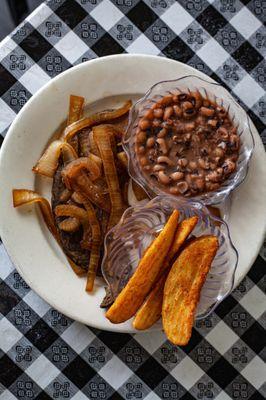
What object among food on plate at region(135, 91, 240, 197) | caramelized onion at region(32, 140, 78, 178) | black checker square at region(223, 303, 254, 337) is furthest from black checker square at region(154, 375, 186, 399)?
caramelized onion at region(32, 140, 78, 178)

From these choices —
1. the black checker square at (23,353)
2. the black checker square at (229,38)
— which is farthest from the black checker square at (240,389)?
the black checker square at (229,38)

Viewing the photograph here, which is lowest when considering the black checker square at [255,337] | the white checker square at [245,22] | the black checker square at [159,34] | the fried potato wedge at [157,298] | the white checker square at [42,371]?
the white checker square at [42,371]

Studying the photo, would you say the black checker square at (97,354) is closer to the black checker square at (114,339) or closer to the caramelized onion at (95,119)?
the black checker square at (114,339)

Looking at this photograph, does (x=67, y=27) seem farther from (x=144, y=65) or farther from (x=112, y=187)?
(x=112, y=187)

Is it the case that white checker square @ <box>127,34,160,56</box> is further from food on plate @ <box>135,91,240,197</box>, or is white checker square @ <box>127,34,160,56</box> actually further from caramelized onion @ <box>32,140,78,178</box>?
caramelized onion @ <box>32,140,78,178</box>

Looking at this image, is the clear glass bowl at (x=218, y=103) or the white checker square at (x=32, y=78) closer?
the clear glass bowl at (x=218, y=103)

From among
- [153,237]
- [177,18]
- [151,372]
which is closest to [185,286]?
[153,237]

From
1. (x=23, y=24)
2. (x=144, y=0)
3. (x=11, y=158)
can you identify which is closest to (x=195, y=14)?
(x=144, y=0)

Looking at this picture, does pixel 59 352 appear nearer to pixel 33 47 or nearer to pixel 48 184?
pixel 48 184
